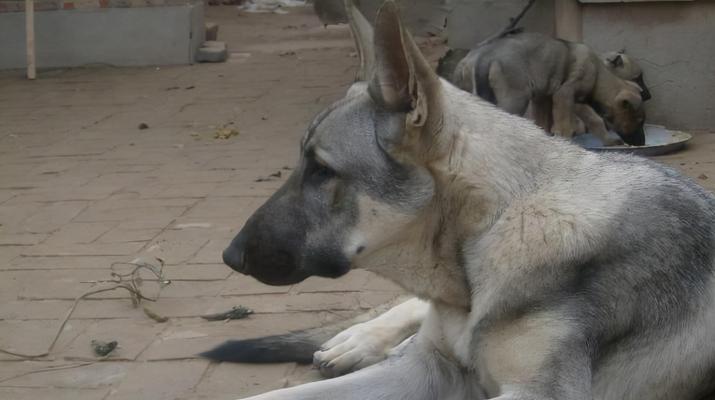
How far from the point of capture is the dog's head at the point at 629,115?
8.22 m

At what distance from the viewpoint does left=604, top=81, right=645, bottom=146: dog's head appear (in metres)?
8.22

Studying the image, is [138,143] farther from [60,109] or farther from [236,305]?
[236,305]

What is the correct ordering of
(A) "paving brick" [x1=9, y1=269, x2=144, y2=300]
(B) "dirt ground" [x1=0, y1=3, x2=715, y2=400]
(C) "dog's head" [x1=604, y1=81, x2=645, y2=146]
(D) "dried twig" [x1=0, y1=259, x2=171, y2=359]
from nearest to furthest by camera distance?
(B) "dirt ground" [x1=0, y1=3, x2=715, y2=400], (D) "dried twig" [x1=0, y1=259, x2=171, y2=359], (A) "paving brick" [x1=9, y1=269, x2=144, y2=300], (C) "dog's head" [x1=604, y1=81, x2=645, y2=146]

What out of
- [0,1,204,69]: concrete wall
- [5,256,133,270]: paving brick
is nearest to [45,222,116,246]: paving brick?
[5,256,133,270]: paving brick

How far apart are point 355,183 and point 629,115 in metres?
5.56

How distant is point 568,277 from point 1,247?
3737 millimetres

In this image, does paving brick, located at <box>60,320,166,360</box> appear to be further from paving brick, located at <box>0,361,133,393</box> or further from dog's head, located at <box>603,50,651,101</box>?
dog's head, located at <box>603,50,651,101</box>

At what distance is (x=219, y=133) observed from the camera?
8.73 meters

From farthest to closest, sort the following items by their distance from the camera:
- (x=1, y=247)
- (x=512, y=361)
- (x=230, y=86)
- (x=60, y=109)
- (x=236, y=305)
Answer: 1. (x=230, y=86)
2. (x=60, y=109)
3. (x=1, y=247)
4. (x=236, y=305)
5. (x=512, y=361)

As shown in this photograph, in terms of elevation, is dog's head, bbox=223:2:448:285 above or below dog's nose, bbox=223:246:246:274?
above

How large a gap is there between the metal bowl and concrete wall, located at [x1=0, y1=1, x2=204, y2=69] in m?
5.02

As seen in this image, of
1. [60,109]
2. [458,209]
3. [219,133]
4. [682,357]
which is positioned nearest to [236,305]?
[458,209]

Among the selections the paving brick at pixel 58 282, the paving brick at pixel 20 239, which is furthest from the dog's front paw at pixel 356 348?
the paving brick at pixel 20 239

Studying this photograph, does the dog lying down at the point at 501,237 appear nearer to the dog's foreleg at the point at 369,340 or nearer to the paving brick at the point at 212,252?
the dog's foreleg at the point at 369,340
